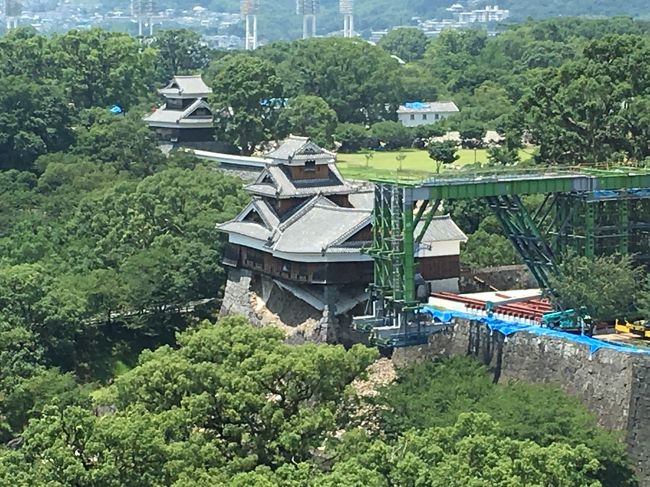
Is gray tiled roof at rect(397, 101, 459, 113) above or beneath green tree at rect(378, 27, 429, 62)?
beneath

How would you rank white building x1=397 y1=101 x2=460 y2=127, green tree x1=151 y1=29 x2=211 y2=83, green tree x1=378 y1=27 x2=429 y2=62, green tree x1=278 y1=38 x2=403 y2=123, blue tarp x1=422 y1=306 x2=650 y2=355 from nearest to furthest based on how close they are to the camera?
blue tarp x1=422 y1=306 x2=650 y2=355
green tree x1=278 y1=38 x2=403 y2=123
white building x1=397 y1=101 x2=460 y2=127
green tree x1=151 y1=29 x2=211 y2=83
green tree x1=378 y1=27 x2=429 y2=62

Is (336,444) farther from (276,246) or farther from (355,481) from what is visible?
(276,246)

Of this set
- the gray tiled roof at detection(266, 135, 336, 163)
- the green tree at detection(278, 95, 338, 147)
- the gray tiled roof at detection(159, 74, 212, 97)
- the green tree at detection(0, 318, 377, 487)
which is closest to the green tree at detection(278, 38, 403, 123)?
the green tree at detection(278, 95, 338, 147)

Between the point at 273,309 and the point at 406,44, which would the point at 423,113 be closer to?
the point at 273,309

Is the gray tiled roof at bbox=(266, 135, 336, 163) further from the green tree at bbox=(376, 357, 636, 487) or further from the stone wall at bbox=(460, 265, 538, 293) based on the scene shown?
the green tree at bbox=(376, 357, 636, 487)

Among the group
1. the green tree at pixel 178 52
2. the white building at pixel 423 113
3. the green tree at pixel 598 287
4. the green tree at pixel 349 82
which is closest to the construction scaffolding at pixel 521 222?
the green tree at pixel 598 287

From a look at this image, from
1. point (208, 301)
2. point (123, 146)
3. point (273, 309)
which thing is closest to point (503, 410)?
point (273, 309)
